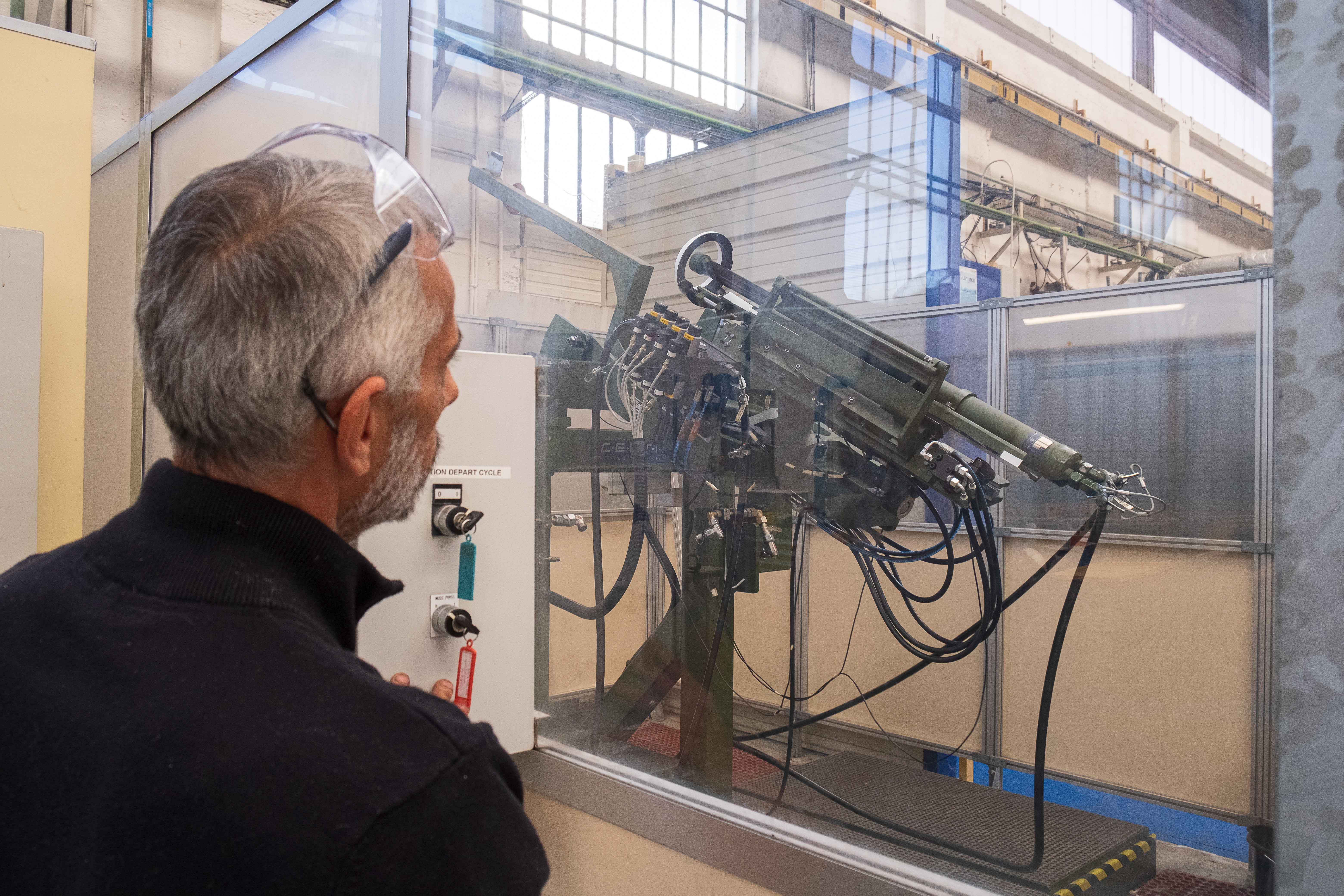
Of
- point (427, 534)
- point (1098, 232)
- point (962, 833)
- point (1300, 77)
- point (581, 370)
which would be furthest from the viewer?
point (581, 370)

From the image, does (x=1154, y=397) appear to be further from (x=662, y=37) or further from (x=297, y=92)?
(x=297, y=92)

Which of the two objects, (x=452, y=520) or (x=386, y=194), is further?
(x=452, y=520)

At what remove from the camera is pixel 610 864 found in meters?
1.70

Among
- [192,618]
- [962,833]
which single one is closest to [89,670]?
[192,618]

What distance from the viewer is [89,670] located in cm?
62

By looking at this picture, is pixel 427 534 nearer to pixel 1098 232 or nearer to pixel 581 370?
pixel 581 370

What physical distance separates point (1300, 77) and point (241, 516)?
1.06m

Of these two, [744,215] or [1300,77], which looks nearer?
[1300,77]

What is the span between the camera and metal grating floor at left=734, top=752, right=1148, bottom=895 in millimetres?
1328

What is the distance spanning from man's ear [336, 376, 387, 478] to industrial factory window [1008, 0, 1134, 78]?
1.14 metres

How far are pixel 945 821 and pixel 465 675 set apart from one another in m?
0.92

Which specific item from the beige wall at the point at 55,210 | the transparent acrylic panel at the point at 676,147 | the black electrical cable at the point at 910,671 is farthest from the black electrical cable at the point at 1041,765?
the beige wall at the point at 55,210

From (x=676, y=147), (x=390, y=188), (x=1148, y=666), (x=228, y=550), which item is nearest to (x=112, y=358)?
(x=676, y=147)

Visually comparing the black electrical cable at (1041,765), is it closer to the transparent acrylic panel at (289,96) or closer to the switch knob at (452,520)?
the switch knob at (452,520)
